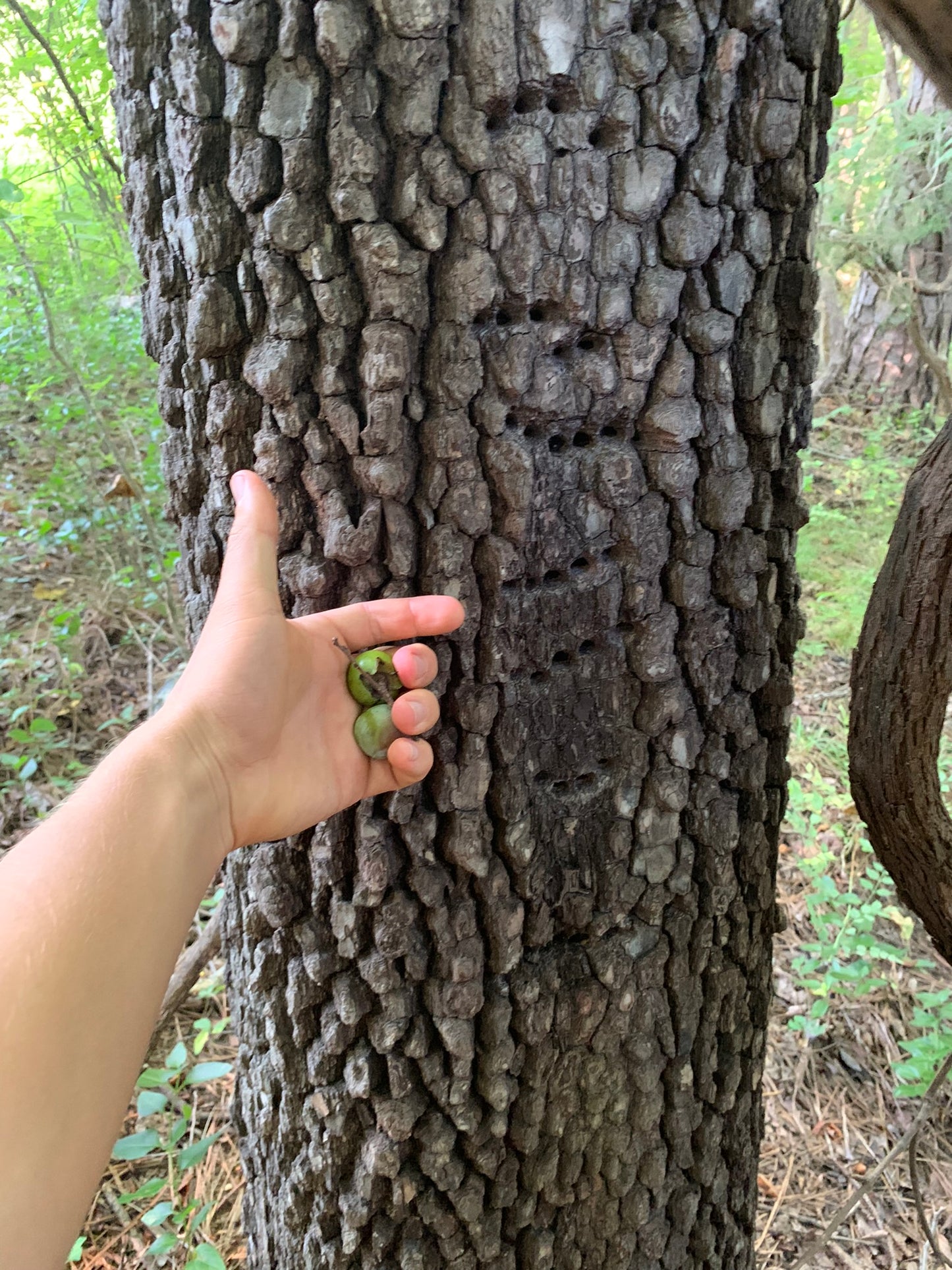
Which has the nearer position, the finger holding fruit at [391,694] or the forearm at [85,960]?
the forearm at [85,960]

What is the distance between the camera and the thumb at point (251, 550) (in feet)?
3.55

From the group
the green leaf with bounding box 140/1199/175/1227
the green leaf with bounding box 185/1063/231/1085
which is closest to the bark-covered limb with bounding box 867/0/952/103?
the green leaf with bounding box 185/1063/231/1085

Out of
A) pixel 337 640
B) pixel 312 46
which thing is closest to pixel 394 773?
pixel 337 640

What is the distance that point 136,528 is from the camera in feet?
12.8

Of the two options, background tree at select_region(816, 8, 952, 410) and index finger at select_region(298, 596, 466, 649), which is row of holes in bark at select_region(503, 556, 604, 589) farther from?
background tree at select_region(816, 8, 952, 410)

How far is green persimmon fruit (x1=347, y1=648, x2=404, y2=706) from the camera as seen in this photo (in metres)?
1.21

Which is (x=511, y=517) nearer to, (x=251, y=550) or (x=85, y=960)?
(x=251, y=550)

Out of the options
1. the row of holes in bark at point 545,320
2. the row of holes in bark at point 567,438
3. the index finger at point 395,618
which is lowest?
the index finger at point 395,618

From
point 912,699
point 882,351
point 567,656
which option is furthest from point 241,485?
point 882,351

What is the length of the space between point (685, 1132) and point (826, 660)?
9.08ft

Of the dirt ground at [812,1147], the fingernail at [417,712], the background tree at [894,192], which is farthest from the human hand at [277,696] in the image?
the background tree at [894,192]

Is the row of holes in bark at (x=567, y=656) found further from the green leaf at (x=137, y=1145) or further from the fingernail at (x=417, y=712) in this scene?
the green leaf at (x=137, y=1145)

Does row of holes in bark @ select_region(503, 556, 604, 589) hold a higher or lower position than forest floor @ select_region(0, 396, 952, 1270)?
higher

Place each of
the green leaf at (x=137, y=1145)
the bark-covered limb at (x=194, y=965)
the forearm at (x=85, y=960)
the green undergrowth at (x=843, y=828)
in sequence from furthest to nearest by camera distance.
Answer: the green undergrowth at (x=843, y=828)
the bark-covered limb at (x=194, y=965)
the green leaf at (x=137, y=1145)
the forearm at (x=85, y=960)
